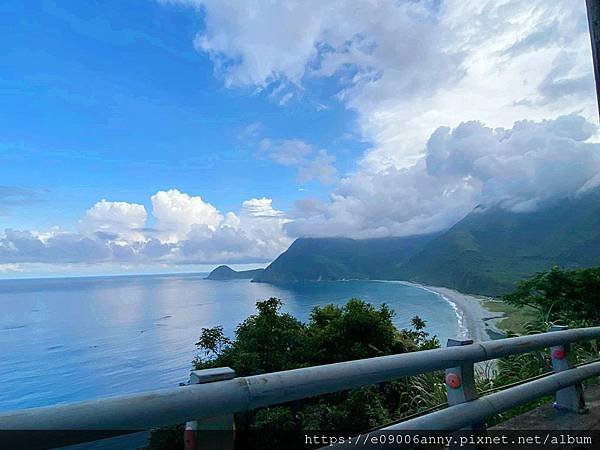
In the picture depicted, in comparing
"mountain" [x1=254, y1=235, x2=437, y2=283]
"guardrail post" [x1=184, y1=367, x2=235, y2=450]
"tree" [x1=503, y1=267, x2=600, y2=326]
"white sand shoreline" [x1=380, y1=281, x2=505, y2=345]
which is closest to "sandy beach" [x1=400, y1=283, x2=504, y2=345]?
"white sand shoreline" [x1=380, y1=281, x2=505, y2=345]

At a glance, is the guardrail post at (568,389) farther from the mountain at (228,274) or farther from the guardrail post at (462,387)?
the mountain at (228,274)

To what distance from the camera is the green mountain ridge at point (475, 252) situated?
6313 cm

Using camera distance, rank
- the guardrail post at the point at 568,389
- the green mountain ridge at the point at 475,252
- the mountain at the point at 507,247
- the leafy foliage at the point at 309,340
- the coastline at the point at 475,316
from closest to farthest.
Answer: the guardrail post at the point at 568,389
the leafy foliage at the point at 309,340
the coastline at the point at 475,316
the mountain at the point at 507,247
the green mountain ridge at the point at 475,252

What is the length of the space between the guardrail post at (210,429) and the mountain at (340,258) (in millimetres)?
119889

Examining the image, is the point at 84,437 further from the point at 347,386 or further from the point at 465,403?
the point at 465,403

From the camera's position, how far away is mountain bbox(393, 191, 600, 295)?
59750 millimetres

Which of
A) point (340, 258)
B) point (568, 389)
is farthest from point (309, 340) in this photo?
point (340, 258)

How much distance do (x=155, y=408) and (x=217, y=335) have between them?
45.2ft

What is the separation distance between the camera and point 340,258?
130250mm

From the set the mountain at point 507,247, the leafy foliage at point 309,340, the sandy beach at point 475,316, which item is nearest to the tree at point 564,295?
Answer: the leafy foliage at point 309,340

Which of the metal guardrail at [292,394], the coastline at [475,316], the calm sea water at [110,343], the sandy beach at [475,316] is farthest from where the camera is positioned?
the calm sea water at [110,343]

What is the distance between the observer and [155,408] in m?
1.12

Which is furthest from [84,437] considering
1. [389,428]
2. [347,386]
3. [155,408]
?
[389,428]

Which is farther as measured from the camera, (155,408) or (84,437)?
(155,408)
